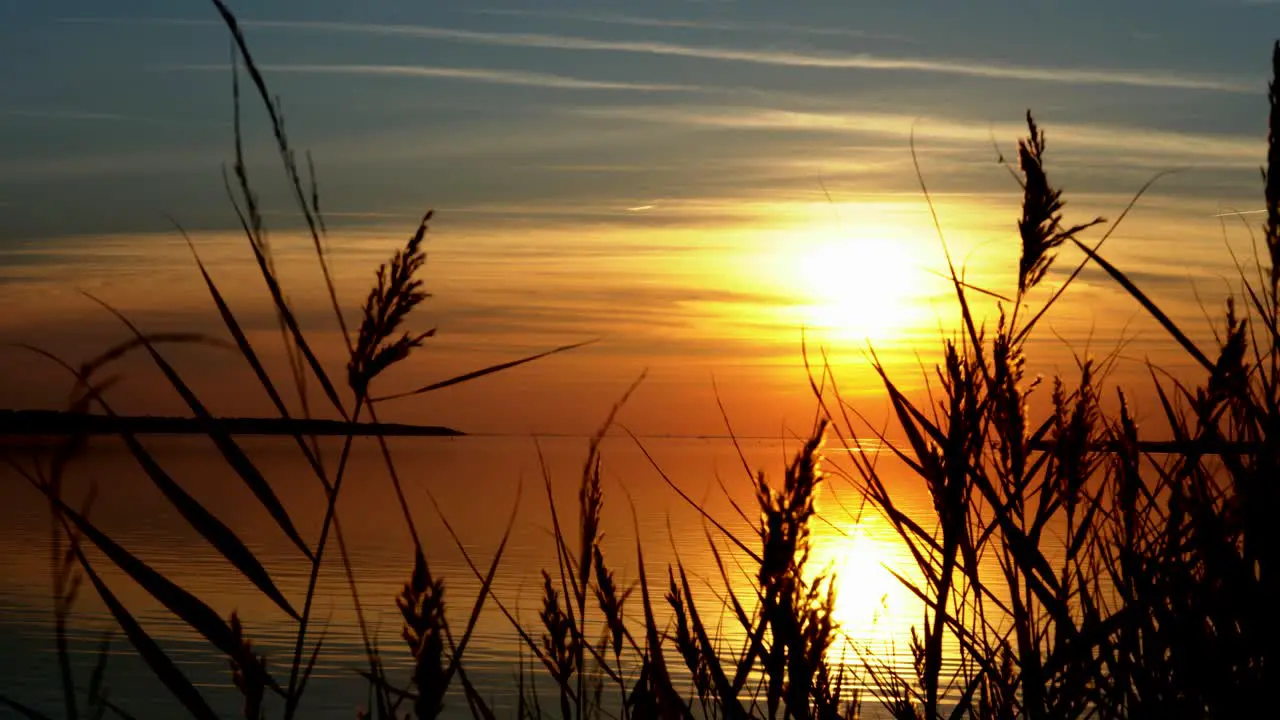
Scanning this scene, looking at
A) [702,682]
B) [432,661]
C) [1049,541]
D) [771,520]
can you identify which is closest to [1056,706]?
[702,682]

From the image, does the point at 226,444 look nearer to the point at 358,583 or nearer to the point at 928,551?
the point at 928,551

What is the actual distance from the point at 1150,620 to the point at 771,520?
1323mm

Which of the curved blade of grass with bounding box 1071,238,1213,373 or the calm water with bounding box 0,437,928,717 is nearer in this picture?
the curved blade of grass with bounding box 1071,238,1213,373

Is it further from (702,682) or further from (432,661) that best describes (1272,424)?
(432,661)

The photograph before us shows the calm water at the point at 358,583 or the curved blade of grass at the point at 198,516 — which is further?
the calm water at the point at 358,583

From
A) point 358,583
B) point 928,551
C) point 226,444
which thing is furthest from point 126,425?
point 358,583

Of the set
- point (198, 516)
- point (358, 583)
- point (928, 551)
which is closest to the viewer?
point (198, 516)

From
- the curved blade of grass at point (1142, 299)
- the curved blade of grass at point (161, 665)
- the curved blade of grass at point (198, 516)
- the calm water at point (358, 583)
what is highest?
the calm water at point (358, 583)

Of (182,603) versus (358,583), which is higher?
(358,583)

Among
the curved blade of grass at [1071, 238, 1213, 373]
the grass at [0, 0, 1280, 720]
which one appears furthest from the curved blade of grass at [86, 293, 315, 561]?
the curved blade of grass at [1071, 238, 1213, 373]

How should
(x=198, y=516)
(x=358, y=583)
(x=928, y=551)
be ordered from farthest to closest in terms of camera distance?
1. (x=358, y=583)
2. (x=928, y=551)
3. (x=198, y=516)

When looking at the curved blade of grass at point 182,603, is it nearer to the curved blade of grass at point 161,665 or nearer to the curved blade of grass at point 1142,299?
the curved blade of grass at point 161,665

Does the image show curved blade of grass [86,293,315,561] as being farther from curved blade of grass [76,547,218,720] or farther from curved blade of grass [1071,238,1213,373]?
curved blade of grass [1071,238,1213,373]

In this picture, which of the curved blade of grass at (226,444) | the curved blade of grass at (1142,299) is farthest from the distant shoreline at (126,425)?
the curved blade of grass at (1142,299)
